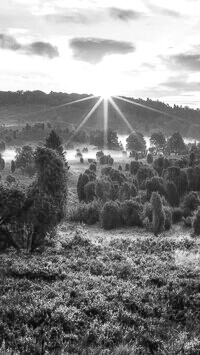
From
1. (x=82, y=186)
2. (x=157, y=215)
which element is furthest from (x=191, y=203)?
(x=82, y=186)

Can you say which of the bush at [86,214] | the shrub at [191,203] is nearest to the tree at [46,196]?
the bush at [86,214]

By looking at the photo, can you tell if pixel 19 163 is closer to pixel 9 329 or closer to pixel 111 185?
pixel 111 185

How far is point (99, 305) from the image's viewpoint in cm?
1956

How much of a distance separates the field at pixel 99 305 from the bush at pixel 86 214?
56.7 metres

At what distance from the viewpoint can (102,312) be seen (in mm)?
19016

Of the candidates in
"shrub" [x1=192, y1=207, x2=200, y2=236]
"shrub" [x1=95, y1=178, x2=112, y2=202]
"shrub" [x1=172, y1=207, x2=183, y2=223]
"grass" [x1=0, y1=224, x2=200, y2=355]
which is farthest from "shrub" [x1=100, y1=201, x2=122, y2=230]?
"grass" [x1=0, y1=224, x2=200, y2=355]

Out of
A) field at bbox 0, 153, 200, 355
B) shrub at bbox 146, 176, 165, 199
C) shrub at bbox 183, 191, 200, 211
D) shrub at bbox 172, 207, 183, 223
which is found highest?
field at bbox 0, 153, 200, 355

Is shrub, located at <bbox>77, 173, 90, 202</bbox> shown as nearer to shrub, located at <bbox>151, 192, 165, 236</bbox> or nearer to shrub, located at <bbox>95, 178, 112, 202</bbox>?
shrub, located at <bbox>95, 178, 112, 202</bbox>

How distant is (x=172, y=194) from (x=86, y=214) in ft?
87.1

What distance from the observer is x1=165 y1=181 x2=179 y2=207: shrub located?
104 m

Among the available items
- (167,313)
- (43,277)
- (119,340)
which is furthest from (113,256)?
(119,340)

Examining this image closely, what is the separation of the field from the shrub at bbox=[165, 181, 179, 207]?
72.2 meters

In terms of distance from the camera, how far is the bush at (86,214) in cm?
8994

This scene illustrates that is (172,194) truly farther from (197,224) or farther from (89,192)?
(197,224)
